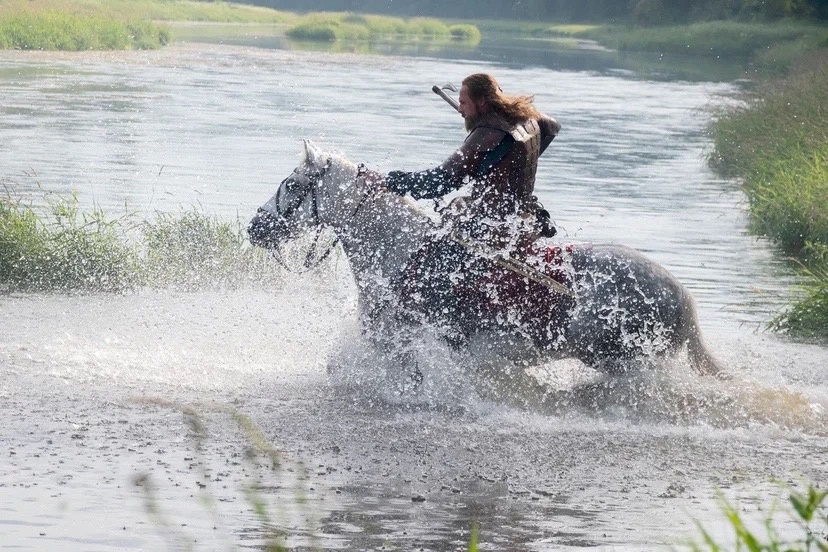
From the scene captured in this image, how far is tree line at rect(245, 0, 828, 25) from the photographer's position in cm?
7294

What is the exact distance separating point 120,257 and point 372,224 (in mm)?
4290

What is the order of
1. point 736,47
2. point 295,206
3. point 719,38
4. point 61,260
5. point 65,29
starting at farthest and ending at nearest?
point 719,38, point 736,47, point 65,29, point 61,260, point 295,206

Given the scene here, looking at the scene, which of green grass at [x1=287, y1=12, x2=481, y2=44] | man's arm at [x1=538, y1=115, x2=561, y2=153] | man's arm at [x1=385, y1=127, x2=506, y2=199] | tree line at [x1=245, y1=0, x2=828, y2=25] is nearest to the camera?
man's arm at [x1=385, y1=127, x2=506, y2=199]

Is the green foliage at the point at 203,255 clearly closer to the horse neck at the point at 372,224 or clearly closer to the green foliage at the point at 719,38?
the horse neck at the point at 372,224

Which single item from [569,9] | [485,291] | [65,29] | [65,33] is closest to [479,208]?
[485,291]

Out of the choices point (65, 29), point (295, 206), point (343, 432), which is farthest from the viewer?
point (65, 29)

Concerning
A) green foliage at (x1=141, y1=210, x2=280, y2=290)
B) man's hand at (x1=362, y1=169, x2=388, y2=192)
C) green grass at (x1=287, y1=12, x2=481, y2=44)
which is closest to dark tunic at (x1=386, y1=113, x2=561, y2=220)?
man's hand at (x1=362, y1=169, x2=388, y2=192)

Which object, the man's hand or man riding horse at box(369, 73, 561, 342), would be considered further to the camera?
the man's hand

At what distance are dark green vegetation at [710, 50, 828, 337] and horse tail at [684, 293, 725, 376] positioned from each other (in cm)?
304

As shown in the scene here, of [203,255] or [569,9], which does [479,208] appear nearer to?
[203,255]

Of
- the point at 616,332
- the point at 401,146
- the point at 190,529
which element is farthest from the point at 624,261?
the point at 401,146

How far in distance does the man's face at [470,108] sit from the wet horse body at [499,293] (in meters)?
0.56

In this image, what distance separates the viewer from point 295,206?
25.3 ft

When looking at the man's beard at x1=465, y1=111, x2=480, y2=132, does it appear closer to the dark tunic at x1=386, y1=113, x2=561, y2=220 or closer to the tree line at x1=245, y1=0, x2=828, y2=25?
the dark tunic at x1=386, y1=113, x2=561, y2=220
